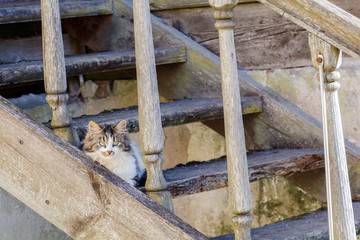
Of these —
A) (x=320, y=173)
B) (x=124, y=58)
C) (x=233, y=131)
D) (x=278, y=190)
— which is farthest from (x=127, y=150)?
(x=278, y=190)

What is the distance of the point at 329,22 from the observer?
165 cm

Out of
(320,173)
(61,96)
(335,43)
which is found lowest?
(320,173)

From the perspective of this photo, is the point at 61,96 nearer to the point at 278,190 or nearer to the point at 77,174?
the point at 77,174

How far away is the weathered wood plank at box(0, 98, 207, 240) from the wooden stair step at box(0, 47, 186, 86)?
372 mm

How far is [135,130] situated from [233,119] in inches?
26.5

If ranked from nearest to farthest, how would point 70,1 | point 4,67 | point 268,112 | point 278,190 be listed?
point 4,67
point 268,112
point 70,1
point 278,190

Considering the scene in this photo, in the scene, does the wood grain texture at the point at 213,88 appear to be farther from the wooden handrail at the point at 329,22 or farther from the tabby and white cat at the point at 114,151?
the wooden handrail at the point at 329,22

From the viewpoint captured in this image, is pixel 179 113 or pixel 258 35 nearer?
pixel 179 113

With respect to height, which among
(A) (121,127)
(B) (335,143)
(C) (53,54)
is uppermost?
(C) (53,54)

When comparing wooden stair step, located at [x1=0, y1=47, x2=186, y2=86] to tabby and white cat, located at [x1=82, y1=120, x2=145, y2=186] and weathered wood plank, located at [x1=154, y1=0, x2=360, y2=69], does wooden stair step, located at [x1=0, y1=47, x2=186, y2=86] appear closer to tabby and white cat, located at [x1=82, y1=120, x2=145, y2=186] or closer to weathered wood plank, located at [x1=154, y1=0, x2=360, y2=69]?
weathered wood plank, located at [x1=154, y1=0, x2=360, y2=69]

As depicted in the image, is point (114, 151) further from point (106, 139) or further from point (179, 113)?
point (179, 113)

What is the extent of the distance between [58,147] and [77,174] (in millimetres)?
104

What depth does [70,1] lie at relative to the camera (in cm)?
307

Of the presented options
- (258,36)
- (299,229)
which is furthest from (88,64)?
(299,229)
